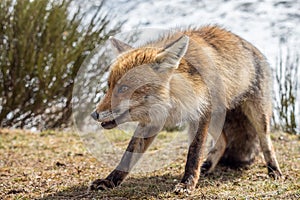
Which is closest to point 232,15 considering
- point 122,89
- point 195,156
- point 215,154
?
point 215,154

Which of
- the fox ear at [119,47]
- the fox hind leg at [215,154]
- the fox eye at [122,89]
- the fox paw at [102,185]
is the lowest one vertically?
the fox paw at [102,185]

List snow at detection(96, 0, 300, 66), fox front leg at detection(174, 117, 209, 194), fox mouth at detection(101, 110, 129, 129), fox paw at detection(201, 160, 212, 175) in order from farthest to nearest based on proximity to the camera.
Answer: snow at detection(96, 0, 300, 66)
fox paw at detection(201, 160, 212, 175)
fox front leg at detection(174, 117, 209, 194)
fox mouth at detection(101, 110, 129, 129)

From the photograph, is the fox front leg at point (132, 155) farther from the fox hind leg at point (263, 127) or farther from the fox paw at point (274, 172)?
the fox paw at point (274, 172)

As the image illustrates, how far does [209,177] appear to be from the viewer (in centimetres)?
616

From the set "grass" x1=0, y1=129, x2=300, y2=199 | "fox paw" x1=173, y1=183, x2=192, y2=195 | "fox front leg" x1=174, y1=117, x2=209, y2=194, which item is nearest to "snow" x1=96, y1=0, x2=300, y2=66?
"grass" x1=0, y1=129, x2=300, y2=199

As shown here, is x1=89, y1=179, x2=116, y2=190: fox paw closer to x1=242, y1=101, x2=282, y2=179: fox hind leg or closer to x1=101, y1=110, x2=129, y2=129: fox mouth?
x1=101, y1=110, x2=129, y2=129: fox mouth

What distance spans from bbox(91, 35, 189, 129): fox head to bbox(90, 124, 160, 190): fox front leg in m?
0.33

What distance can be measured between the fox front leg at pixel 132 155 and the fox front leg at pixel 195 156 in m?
0.42

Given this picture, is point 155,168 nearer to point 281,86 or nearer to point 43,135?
point 43,135

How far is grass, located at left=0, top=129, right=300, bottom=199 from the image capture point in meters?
5.23

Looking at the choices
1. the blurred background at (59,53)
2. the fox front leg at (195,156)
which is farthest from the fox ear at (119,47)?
the blurred background at (59,53)

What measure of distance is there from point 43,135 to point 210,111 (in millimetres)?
5047

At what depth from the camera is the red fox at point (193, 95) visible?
16.5 ft

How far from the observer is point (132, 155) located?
5621 millimetres
